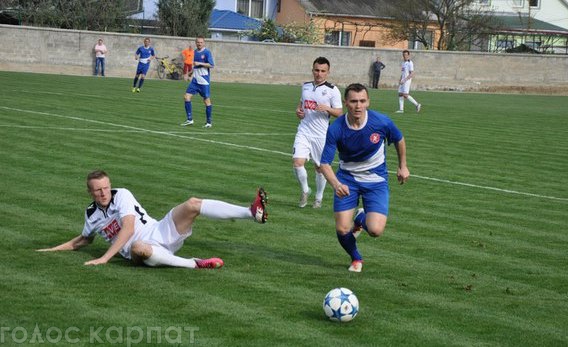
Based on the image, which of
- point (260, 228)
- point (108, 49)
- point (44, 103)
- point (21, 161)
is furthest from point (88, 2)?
point (260, 228)

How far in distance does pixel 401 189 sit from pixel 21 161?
22.0 ft

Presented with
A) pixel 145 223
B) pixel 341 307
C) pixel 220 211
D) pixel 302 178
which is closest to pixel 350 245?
pixel 220 211

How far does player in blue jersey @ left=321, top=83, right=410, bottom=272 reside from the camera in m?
10.7

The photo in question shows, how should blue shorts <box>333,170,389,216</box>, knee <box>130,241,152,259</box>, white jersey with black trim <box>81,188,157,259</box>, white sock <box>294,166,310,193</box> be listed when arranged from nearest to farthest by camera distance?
knee <box>130,241,152,259</box> → white jersey with black trim <box>81,188,157,259</box> → blue shorts <box>333,170,389,216</box> → white sock <box>294,166,310,193</box>

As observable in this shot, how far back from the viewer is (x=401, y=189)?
17422 mm

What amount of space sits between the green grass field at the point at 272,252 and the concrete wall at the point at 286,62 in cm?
3005

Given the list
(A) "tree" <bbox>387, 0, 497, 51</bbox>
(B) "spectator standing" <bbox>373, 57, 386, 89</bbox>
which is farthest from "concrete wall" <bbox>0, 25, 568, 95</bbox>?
(A) "tree" <bbox>387, 0, 497, 51</bbox>

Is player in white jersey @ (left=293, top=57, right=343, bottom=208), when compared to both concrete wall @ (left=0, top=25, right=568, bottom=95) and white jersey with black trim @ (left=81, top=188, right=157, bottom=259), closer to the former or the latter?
white jersey with black trim @ (left=81, top=188, right=157, bottom=259)

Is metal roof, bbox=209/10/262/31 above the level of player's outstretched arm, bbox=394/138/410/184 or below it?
above

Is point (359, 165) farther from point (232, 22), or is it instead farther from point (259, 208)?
point (232, 22)

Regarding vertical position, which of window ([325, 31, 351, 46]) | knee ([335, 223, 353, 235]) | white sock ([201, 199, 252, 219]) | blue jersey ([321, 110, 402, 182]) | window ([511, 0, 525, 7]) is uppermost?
window ([511, 0, 525, 7])

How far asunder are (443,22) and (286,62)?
18.0 meters

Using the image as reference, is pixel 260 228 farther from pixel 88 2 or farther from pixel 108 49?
pixel 88 2

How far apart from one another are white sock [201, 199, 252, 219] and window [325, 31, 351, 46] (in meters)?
69.5
